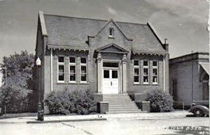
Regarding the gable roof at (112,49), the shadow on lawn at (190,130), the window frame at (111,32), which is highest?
the window frame at (111,32)

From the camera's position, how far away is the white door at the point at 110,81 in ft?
78.8

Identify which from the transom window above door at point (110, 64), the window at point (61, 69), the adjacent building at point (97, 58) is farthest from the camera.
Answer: the transom window above door at point (110, 64)

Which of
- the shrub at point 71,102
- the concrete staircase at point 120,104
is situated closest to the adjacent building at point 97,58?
the concrete staircase at point 120,104

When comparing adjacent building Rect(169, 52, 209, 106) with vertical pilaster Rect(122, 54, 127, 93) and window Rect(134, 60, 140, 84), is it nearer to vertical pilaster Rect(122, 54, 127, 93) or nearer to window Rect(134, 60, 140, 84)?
window Rect(134, 60, 140, 84)

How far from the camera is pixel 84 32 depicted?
24.6 meters

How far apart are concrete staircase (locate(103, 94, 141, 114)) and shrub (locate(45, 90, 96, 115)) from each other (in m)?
1.41

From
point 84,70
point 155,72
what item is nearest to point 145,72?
point 155,72

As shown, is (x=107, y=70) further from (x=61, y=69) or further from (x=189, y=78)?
(x=189, y=78)

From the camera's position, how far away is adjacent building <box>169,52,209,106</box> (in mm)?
24445

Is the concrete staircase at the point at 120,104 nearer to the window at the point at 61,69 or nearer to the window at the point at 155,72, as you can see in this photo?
the window at the point at 155,72

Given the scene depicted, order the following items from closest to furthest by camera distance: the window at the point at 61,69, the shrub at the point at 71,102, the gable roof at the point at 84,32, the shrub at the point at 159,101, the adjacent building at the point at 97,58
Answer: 1. the shrub at the point at 71,102
2. the shrub at the point at 159,101
3. the adjacent building at the point at 97,58
4. the window at the point at 61,69
5. the gable roof at the point at 84,32

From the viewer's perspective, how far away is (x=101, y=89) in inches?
934

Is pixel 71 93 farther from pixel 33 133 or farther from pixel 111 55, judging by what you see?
pixel 33 133

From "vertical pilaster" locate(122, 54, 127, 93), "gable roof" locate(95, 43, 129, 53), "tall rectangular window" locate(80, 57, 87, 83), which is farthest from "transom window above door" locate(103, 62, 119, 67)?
"tall rectangular window" locate(80, 57, 87, 83)
